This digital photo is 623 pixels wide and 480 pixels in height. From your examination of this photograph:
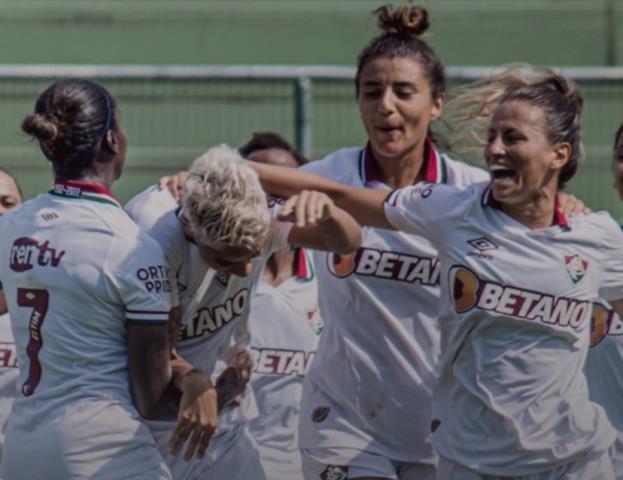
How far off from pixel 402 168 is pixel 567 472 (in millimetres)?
1308

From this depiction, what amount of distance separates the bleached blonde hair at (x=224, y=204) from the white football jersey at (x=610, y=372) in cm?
182

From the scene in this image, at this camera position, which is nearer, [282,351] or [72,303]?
[72,303]

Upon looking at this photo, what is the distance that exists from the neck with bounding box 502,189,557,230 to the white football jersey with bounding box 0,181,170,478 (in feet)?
3.75

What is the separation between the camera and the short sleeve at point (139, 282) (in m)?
4.60

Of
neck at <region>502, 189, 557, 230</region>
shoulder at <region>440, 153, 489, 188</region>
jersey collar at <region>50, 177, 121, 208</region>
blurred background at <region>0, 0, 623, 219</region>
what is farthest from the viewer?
blurred background at <region>0, 0, 623, 219</region>

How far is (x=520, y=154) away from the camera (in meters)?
5.14

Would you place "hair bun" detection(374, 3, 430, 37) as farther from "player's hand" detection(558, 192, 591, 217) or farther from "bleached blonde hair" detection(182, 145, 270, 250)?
"bleached blonde hair" detection(182, 145, 270, 250)

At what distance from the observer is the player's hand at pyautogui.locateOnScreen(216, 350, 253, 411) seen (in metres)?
5.28

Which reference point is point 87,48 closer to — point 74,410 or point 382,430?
point 382,430

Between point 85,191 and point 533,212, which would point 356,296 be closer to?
point 533,212

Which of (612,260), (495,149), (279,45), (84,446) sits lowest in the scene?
(84,446)

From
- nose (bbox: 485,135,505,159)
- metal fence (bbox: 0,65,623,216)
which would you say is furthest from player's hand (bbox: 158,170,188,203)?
metal fence (bbox: 0,65,623,216)

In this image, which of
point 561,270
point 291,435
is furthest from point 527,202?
point 291,435

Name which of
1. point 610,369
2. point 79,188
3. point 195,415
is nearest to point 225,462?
point 195,415
